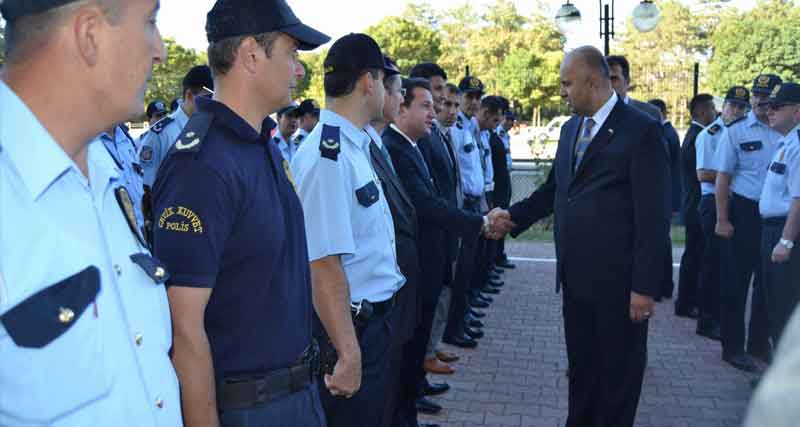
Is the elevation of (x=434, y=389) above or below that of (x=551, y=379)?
above

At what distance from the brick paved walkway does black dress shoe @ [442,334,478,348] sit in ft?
0.30

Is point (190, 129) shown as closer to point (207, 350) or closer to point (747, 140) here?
point (207, 350)

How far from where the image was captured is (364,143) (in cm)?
311

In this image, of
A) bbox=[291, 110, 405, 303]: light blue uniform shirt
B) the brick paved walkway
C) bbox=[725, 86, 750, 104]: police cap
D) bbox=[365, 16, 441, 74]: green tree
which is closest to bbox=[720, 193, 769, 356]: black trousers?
the brick paved walkway

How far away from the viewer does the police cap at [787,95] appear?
5.11 meters

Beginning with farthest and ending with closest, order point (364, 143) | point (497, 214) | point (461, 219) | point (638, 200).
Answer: point (497, 214) → point (461, 219) → point (638, 200) → point (364, 143)

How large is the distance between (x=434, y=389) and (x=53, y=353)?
4176 millimetres

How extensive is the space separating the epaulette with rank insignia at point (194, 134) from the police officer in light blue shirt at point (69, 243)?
390 mm

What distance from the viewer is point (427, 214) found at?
448 centimetres

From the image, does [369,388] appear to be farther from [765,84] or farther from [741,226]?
[765,84]

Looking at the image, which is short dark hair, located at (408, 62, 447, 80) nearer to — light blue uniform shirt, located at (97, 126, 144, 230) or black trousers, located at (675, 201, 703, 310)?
light blue uniform shirt, located at (97, 126, 144, 230)

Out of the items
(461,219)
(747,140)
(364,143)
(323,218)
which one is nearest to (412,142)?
(461,219)

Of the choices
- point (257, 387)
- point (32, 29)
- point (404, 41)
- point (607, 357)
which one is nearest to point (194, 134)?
point (32, 29)

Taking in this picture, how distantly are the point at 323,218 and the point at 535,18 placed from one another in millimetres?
78953
